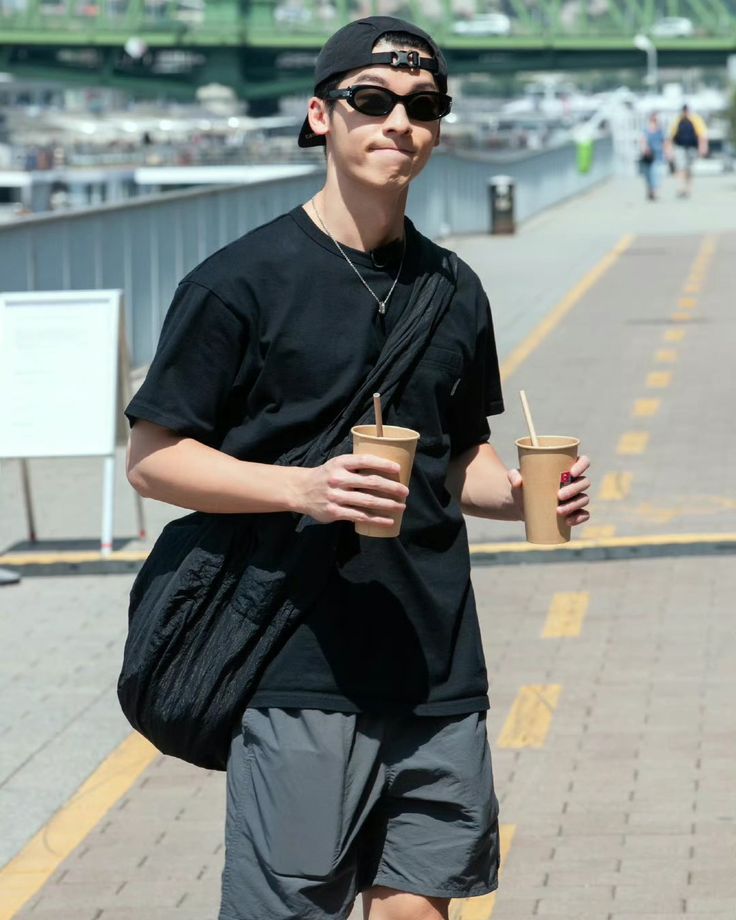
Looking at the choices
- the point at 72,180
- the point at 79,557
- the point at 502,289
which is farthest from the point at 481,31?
the point at 79,557

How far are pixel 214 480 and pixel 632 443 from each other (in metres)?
8.66

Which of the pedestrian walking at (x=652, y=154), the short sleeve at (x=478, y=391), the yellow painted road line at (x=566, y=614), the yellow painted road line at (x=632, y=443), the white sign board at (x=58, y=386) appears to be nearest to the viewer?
the short sleeve at (x=478, y=391)

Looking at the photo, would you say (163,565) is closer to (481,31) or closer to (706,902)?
(706,902)

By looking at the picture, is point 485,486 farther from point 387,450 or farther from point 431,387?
point 387,450

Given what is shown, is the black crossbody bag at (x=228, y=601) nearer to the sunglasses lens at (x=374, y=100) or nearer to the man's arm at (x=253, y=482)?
the man's arm at (x=253, y=482)

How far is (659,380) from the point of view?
1435 centimetres

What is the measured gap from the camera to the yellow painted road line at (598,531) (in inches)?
353

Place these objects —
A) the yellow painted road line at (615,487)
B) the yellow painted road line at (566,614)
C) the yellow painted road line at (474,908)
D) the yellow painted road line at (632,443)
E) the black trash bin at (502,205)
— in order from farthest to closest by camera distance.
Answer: the black trash bin at (502,205)
the yellow painted road line at (632,443)
the yellow painted road line at (615,487)
the yellow painted road line at (566,614)
the yellow painted road line at (474,908)

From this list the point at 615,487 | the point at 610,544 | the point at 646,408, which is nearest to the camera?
the point at 610,544

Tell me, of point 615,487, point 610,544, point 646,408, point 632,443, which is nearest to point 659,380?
point 646,408

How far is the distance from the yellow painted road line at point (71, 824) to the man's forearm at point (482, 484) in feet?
5.86

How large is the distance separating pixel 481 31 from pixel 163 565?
13653 cm

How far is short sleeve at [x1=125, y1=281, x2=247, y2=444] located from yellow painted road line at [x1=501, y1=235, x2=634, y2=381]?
36.9 feet

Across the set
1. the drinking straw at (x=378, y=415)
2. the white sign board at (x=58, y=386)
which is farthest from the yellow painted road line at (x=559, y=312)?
the drinking straw at (x=378, y=415)
